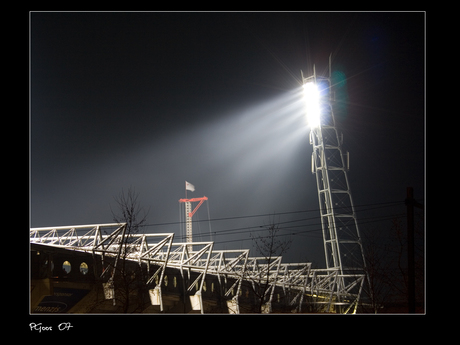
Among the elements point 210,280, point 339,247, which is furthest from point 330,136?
point 210,280

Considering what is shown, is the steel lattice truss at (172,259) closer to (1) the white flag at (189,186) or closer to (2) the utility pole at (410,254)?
(2) the utility pole at (410,254)

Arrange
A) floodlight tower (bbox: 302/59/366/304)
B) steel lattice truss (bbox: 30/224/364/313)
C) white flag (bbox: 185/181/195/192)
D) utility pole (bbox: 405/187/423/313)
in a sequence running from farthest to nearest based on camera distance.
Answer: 1. white flag (bbox: 185/181/195/192)
2. floodlight tower (bbox: 302/59/366/304)
3. steel lattice truss (bbox: 30/224/364/313)
4. utility pole (bbox: 405/187/423/313)

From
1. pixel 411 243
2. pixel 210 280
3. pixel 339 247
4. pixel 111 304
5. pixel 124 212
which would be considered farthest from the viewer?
pixel 210 280

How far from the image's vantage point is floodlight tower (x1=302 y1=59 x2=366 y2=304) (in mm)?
44500

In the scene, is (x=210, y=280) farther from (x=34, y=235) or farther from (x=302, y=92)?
(x=302, y=92)

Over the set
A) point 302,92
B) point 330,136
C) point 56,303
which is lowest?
point 56,303

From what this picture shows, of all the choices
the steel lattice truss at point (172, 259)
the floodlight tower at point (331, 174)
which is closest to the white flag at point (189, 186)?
the steel lattice truss at point (172, 259)

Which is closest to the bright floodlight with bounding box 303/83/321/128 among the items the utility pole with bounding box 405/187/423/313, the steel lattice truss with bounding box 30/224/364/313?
the steel lattice truss with bounding box 30/224/364/313

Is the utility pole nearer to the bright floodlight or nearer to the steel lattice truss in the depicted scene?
the steel lattice truss

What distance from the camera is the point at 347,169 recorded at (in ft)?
149

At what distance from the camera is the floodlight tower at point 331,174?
4450cm

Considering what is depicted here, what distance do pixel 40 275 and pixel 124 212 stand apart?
6317mm

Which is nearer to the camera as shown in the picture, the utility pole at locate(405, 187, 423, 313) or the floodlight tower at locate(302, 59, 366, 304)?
the utility pole at locate(405, 187, 423, 313)

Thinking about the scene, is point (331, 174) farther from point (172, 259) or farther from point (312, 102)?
point (172, 259)
